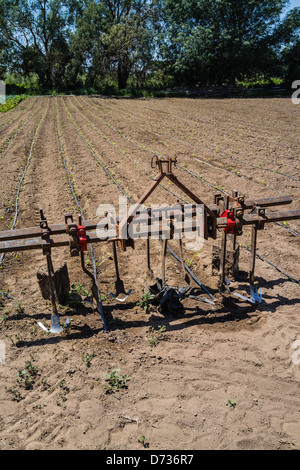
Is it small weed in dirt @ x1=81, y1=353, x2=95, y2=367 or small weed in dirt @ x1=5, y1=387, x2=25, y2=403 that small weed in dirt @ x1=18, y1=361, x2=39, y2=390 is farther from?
small weed in dirt @ x1=81, y1=353, x2=95, y2=367

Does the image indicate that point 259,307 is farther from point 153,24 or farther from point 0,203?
point 153,24

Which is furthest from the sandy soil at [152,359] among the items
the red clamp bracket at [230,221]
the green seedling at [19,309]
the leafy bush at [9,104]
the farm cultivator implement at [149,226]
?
the leafy bush at [9,104]

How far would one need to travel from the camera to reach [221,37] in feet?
92.8

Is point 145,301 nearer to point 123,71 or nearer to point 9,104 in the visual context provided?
point 9,104

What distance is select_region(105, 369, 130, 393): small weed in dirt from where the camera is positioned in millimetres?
3227

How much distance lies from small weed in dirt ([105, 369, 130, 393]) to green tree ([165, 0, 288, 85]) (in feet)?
98.8

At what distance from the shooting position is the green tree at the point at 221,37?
28.5 metres

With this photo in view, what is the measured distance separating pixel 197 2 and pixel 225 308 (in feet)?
103

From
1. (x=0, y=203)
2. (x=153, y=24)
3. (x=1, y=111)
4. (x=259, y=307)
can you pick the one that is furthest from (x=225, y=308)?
(x=153, y=24)

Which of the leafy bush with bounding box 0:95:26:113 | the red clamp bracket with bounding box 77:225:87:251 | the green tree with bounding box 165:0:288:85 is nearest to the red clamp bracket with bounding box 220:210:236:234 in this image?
the red clamp bracket with bounding box 77:225:87:251

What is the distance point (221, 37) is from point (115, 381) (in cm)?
3084

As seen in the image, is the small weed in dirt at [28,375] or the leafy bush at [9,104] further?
the leafy bush at [9,104]

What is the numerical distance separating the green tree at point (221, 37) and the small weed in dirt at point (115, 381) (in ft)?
98.8

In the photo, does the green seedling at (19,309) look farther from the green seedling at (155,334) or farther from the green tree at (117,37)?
the green tree at (117,37)
